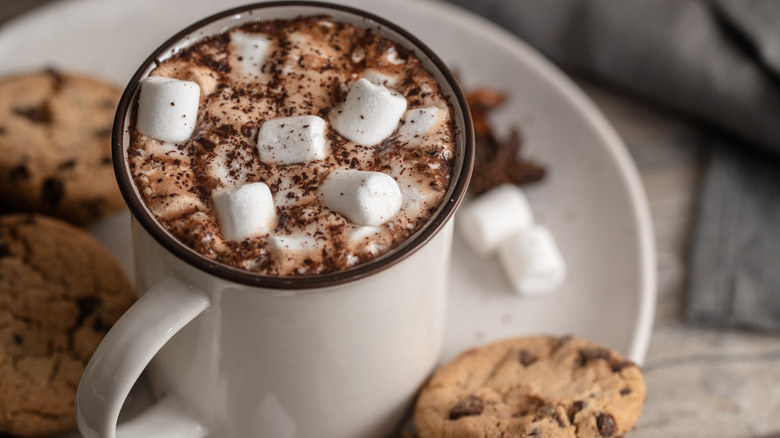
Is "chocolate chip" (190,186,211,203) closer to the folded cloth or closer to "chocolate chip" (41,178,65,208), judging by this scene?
"chocolate chip" (41,178,65,208)

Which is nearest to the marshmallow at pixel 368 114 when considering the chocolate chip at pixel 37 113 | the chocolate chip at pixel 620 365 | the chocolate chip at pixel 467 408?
the chocolate chip at pixel 467 408

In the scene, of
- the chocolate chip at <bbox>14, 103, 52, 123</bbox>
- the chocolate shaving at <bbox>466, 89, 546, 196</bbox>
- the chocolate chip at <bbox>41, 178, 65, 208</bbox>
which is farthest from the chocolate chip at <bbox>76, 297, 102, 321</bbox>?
the chocolate shaving at <bbox>466, 89, 546, 196</bbox>

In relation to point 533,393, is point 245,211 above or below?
above

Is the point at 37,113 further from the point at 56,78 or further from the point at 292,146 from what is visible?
the point at 292,146

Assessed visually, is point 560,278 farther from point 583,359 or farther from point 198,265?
point 198,265

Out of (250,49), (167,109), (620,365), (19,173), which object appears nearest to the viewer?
(167,109)

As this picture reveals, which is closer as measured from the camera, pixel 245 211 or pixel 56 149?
pixel 245 211

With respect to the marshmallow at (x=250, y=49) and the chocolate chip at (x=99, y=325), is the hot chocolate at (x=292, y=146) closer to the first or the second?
the marshmallow at (x=250, y=49)

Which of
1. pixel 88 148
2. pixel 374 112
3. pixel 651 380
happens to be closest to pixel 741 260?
pixel 651 380

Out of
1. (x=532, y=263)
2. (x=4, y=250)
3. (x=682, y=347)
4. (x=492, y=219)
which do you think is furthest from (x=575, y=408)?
(x=4, y=250)
